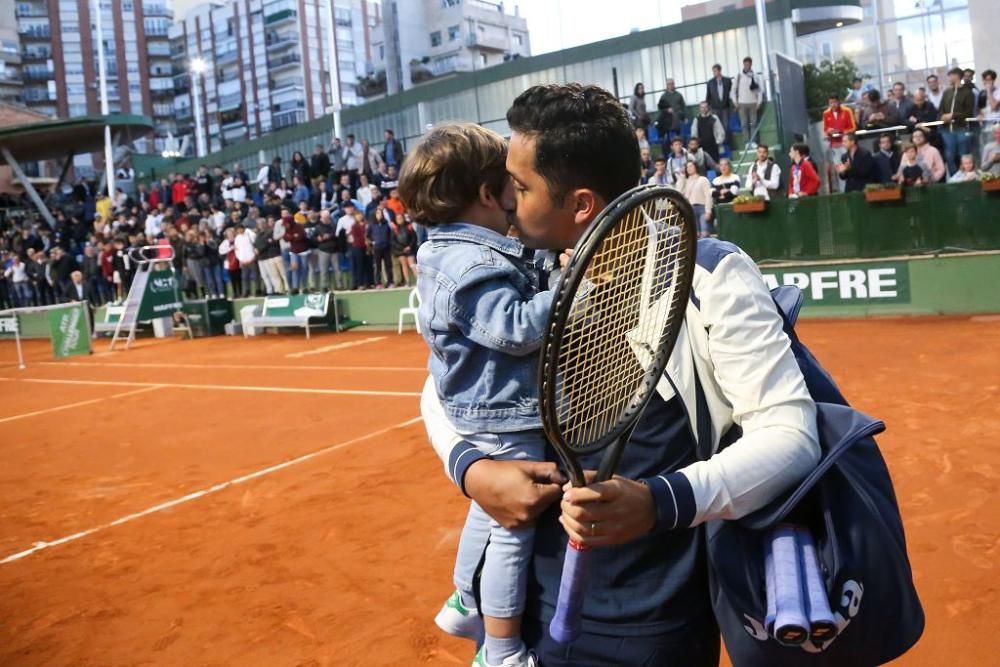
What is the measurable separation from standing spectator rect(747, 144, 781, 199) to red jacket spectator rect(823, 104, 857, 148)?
2.01 meters

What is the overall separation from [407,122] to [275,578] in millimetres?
28244

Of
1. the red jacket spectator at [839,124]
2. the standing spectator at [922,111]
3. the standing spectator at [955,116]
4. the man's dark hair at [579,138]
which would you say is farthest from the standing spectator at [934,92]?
the man's dark hair at [579,138]

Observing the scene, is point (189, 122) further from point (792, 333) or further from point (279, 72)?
point (792, 333)

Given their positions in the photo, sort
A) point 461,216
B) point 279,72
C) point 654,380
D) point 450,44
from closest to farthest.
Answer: point 654,380 → point 461,216 → point 450,44 → point 279,72

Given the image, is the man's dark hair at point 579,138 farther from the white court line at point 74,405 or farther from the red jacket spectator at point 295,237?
the red jacket spectator at point 295,237

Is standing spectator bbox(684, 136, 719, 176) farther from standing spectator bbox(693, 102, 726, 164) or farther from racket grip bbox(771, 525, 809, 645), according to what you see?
racket grip bbox(771, 525, 809, 645)

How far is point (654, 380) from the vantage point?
140cm

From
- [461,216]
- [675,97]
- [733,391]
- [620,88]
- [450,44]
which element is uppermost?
[450,44]

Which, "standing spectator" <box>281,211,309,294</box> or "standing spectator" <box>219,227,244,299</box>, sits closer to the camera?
"standing spectator" <box>281,211,309,294</box>

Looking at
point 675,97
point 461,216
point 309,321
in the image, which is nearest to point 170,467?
point 461,216

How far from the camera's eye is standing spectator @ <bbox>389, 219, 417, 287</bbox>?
57.3ft

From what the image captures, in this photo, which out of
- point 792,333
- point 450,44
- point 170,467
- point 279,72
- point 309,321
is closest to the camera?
point 792,333

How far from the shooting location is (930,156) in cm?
1303

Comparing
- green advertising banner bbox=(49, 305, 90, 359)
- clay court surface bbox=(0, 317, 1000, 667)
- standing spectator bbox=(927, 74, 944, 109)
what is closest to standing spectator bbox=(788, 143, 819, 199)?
standing spectator bbox=(927, 74, 944, 109)
